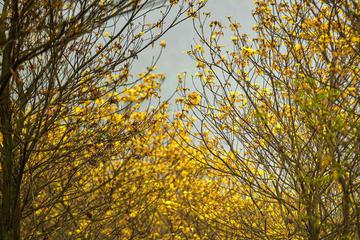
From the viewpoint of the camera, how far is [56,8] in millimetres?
3945

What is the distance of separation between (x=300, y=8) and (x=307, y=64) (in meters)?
0.79

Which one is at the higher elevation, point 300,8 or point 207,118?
point 300,8

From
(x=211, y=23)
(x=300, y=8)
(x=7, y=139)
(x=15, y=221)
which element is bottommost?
(x=15, y=221)

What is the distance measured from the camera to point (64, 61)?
4.95 meters

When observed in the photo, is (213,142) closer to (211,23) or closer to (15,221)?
(211,23)

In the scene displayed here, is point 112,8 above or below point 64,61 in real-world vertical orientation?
below

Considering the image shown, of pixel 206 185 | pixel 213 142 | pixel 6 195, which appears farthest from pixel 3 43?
pixel 206 185

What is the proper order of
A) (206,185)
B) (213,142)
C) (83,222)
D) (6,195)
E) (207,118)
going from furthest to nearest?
(206,185) < (83,222) < (213,142) < (207,118) < (6,195)

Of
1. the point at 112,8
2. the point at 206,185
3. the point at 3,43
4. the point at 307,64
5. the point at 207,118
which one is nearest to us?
the point at 3,43

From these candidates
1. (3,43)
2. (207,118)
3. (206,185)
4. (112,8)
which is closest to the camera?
(3,43)

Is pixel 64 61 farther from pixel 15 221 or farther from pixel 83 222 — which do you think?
pixel 83 222

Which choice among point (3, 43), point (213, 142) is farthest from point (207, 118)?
point (3, 43)

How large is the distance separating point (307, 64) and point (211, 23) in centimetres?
159

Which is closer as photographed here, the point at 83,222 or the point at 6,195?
the point at 6,195
